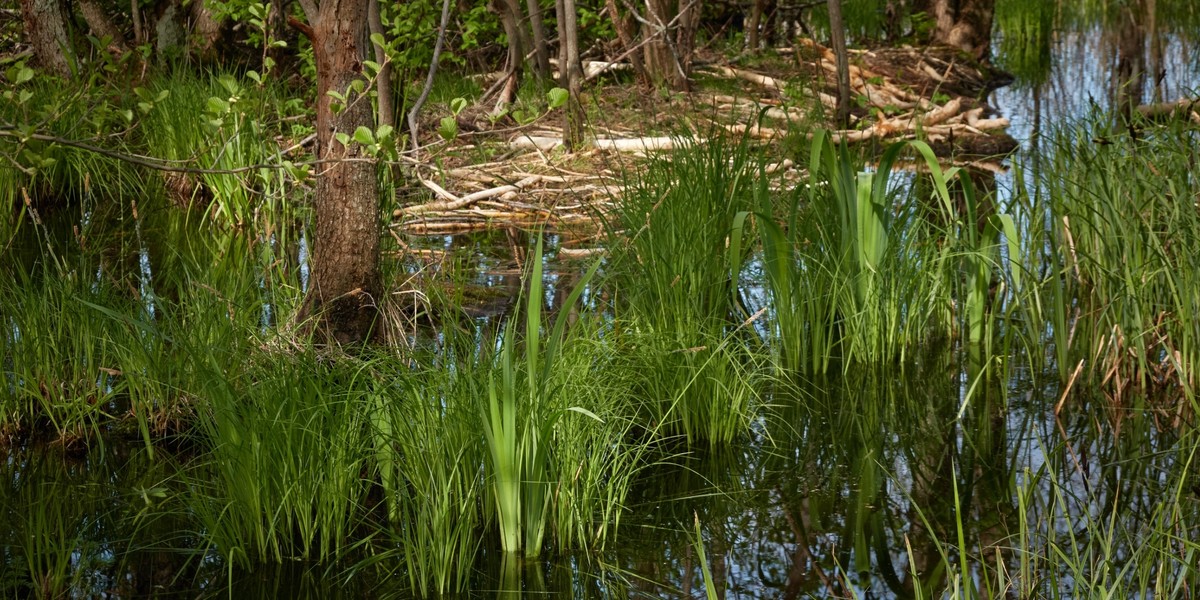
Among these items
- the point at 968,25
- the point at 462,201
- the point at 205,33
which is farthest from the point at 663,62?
the point at 968,25

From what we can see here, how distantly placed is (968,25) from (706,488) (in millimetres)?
10323

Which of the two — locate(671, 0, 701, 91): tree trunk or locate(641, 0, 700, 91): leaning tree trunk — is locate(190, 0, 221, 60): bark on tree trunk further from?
locate(671, 0, 701, 91): tree trunk

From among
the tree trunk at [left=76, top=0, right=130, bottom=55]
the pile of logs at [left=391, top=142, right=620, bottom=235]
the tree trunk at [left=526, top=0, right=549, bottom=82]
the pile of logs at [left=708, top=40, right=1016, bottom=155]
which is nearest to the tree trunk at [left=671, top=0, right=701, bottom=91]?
the pile of logs at [left=708, top=40, right=1016, bottom=155]

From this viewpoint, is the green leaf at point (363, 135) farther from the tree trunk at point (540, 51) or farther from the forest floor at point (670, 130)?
the tree trunk at point (540, 51)

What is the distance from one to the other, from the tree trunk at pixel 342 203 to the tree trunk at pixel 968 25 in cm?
954

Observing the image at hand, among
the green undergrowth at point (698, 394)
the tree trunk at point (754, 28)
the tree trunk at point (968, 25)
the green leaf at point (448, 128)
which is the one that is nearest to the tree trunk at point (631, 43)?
the tree trunk at point (754, 28)

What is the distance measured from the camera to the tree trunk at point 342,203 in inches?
166

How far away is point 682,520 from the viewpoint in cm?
338

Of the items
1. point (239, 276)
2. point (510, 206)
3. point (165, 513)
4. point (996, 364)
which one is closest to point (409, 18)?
point (510, 206)

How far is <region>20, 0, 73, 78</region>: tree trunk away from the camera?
8.54 m

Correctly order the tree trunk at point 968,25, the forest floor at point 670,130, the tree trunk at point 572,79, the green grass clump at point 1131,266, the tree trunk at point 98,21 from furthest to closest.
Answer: the tree trunk at point 968,25
the tree trunk at point 98,21
the tree trunk at point 572,79
the forest floor at point 670,130
the green grass clump at point 1131,266

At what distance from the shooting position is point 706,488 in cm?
358

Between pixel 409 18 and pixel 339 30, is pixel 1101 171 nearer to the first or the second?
pixel 339 30

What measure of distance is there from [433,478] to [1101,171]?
8.91ft
